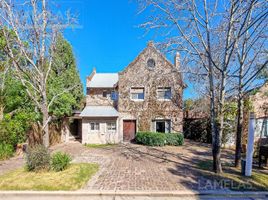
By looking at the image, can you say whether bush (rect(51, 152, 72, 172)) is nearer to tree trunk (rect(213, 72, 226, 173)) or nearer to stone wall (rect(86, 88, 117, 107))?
tree trunk (rect(213, 72, 226, 173))

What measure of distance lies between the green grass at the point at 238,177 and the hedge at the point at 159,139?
680 cm

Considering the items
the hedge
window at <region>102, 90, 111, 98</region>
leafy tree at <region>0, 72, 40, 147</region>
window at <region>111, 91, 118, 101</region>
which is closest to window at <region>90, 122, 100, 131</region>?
window at <region>111, 91, 118, 101</region>

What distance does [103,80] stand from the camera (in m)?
21.9

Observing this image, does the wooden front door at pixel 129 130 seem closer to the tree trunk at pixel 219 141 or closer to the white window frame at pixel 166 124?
the white window frame at pixel 166 124

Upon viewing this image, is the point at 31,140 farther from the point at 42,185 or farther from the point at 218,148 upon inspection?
the point at 218,148

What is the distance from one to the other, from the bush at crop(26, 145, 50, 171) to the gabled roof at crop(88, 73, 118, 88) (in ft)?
41.6

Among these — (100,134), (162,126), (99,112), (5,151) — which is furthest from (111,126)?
(5,151)

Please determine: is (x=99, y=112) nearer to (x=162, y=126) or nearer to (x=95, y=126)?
(x=95, y=126)

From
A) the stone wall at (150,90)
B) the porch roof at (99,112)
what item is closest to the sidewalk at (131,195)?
the porch roof at (99,112)

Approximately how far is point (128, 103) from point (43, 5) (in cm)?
1150

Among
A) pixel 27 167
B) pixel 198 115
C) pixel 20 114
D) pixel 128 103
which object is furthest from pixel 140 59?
pixel 27 167

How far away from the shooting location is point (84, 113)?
60.0 ft

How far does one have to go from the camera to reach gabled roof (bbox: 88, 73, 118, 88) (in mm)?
20672

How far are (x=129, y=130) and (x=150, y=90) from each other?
437 centimetres
